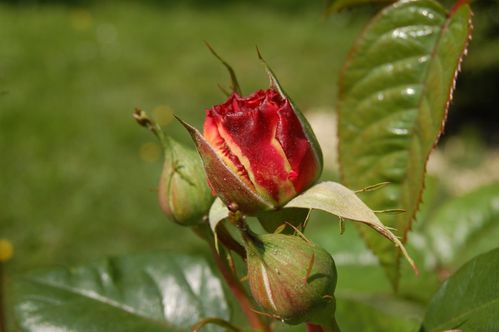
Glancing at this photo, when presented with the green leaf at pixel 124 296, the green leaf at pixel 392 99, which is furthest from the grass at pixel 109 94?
the green leaf at pixel 392 99

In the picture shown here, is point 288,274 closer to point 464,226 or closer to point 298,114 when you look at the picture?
point 298,114

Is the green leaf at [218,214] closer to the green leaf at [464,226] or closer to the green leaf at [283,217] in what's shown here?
the green leaf at [283,217]

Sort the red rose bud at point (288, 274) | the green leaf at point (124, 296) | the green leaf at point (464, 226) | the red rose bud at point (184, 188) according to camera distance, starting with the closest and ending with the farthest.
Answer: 1. the red rose bud at point (288, 274)
2. the red rose bud at point (184, 188)
3. the green leaf at point (124, 296)
4. the green leaf at point (464, 226)

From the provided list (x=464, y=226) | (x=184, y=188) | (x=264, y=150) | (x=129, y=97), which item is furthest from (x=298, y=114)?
(x=129, y=97)

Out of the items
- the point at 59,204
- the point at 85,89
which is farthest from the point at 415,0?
the point at 85,89

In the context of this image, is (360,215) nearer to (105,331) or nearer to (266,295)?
(266,295)
